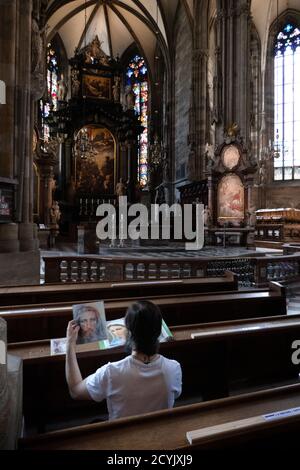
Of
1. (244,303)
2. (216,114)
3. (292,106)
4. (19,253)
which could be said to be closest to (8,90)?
(19,253)

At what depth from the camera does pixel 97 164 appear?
26422 mm

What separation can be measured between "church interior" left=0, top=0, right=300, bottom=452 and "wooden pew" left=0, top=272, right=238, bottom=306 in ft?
0.07

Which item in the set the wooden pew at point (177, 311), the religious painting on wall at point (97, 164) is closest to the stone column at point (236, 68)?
the religious painting on wall at point (97, 164)

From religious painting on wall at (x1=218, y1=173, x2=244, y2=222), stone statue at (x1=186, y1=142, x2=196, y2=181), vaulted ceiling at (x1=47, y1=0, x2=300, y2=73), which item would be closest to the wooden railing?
religious painting on wall at (x1=218, y1=173, x2=244, y2=222)

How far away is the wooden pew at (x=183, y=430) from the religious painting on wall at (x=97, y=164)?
24596 millimetres

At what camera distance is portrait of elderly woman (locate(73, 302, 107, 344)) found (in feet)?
6.61

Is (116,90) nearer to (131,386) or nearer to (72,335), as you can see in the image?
(72,335)

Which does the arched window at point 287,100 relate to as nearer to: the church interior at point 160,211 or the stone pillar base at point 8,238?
the church interior at point 160,211

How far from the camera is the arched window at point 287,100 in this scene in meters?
23.9

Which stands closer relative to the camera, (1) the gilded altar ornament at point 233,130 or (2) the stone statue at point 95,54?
(1) the gilded altar ornament at point 233,130

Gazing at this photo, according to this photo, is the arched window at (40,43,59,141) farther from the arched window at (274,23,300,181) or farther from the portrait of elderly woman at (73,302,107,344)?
the portrait of elderly woman at (73,302,107,344)
